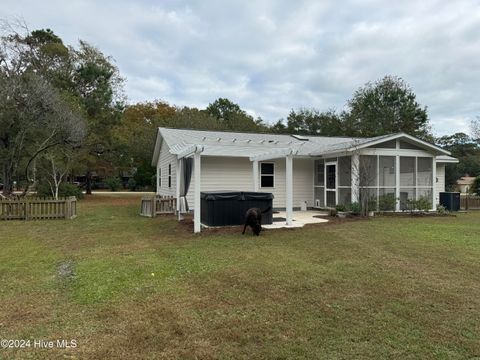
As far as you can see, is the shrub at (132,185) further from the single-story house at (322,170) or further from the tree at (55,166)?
the single-story house at (322,170)

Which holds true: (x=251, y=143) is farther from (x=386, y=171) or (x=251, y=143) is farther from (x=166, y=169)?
(x=386, y=171)

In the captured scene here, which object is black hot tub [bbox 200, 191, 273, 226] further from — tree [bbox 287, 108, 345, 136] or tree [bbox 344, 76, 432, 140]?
tree [bbox 287, 108, 345, 136]

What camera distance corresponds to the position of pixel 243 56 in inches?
652

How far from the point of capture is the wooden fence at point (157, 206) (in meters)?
13.1

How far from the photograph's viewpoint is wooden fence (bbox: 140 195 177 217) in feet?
43.0

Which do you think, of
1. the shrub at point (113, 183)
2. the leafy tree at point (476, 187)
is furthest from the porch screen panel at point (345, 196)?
the shrub at point (113, 183)

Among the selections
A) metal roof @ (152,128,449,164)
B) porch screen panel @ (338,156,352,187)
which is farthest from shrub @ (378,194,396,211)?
metal roof @ (152,128,449,164)

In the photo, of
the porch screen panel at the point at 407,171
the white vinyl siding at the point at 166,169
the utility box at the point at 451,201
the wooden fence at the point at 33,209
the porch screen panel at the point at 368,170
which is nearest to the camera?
the wooden fence at the point at 33,209

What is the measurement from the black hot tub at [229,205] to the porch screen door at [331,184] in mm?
5469

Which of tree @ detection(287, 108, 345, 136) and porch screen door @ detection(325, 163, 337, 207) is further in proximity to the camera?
tree @ detection(287, 108, 345, 136)

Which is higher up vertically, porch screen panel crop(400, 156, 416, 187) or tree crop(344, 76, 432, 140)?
tree crop(344, 76, 432, 140)

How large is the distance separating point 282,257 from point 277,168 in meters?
9.58

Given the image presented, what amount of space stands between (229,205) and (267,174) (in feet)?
19.7

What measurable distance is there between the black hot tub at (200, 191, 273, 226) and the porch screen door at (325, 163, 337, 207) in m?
5.47
